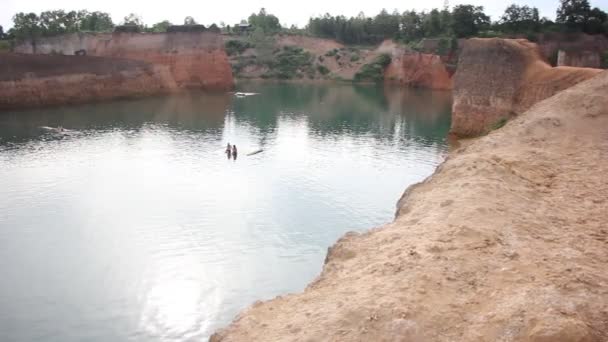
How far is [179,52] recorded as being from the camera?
5431 cm

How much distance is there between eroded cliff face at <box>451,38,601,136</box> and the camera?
23.4 meters

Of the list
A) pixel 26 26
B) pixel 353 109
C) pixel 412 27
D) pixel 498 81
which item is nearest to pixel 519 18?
pixel 412 27

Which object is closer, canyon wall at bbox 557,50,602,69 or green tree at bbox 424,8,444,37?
canyon wall at bbox 557,50,602,69

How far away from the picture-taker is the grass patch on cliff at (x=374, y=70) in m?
68.0

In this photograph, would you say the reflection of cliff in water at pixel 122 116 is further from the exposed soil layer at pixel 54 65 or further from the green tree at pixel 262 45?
the green tree at pixel 262 45

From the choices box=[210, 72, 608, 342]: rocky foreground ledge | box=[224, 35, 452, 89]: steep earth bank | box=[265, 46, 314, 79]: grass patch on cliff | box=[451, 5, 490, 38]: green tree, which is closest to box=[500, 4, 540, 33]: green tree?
box=[451, 5, 490, 38]: green tree

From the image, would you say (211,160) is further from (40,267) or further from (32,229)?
(40,267)

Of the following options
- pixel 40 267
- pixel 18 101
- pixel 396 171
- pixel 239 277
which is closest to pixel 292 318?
pixel 239 277

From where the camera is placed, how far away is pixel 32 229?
1581cm

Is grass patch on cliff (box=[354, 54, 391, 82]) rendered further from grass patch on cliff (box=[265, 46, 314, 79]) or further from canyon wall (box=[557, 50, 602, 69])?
canyon wall (box=[557, 50, 602, 69])

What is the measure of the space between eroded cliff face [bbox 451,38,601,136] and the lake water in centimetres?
222

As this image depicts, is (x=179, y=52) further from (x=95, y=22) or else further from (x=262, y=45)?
(x=95, y=22)

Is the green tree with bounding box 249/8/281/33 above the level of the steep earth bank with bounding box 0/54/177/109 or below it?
above

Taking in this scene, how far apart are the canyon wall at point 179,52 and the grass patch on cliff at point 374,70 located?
1965cm
